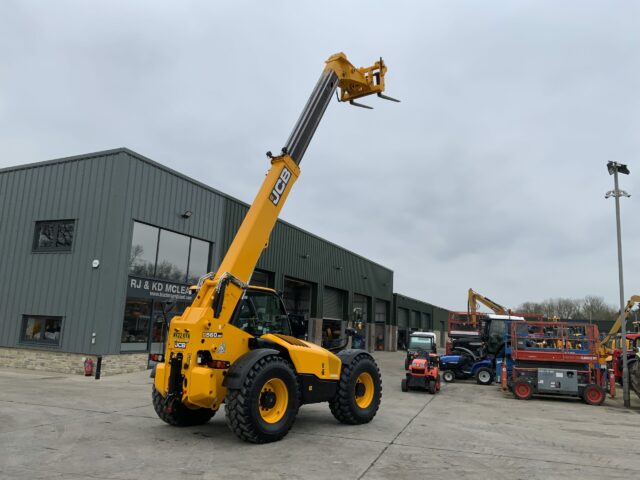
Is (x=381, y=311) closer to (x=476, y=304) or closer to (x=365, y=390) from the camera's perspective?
(x=476, y=304)

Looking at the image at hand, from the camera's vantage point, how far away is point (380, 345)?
147 ft

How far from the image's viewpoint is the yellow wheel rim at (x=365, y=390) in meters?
9.31

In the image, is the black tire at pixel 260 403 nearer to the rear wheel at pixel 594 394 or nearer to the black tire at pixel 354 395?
the black tire at pixel 354 395

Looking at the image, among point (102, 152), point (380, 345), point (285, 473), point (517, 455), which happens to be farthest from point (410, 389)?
point (380, 345)

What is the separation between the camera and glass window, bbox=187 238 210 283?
66.8 feet

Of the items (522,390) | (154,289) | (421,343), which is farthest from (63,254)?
(421,343)

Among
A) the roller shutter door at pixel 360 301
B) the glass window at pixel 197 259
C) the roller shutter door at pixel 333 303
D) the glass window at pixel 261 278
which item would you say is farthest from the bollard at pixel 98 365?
the roller shutter door at pixel 360 301

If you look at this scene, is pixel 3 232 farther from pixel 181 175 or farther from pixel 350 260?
pixel 350 260

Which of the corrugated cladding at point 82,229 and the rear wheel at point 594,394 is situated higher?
the corrugated cladding at point 82,229

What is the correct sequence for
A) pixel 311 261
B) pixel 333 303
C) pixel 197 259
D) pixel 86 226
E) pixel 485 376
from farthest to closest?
pixel 333 303 < pixel 311 261 < pixel 197 259 < pixel 485 376 < pixel 86 226

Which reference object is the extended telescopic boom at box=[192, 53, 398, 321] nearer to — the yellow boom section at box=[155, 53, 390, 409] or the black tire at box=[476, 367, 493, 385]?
the yellow boom section at box=[155, 53, 390, 409]

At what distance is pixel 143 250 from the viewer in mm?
17891

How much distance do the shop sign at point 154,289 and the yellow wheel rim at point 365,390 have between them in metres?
9.27

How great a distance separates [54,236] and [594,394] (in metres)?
18.8
